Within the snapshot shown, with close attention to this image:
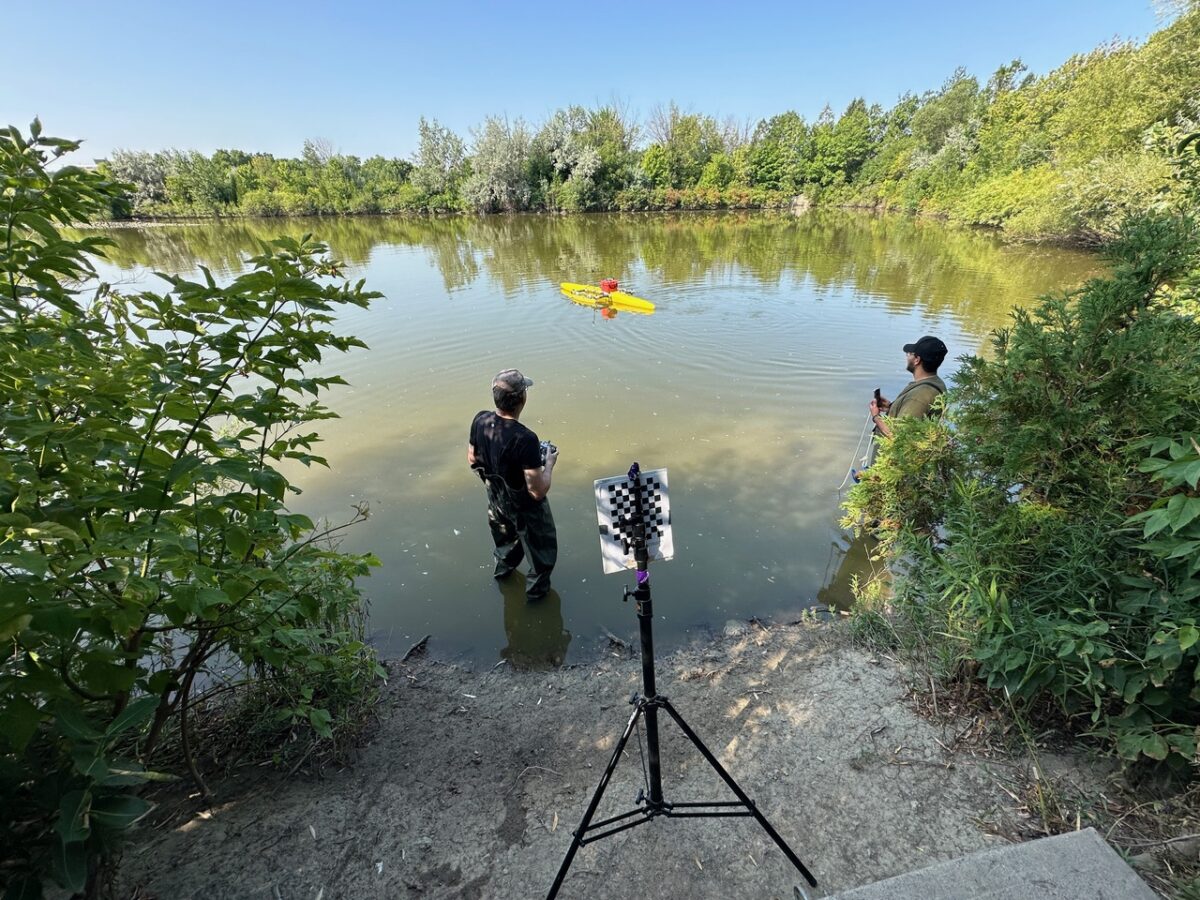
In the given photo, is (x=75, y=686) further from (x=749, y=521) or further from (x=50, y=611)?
(x=749, y=521)

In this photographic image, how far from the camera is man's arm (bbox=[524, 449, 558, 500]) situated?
3.72 m

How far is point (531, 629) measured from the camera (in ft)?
14.0

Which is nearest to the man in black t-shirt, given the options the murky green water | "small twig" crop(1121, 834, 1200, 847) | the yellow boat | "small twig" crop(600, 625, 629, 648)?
the murky green water

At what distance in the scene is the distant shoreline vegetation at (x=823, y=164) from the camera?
18781 mm

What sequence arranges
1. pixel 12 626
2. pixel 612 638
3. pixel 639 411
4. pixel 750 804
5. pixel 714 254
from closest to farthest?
pixel 12 626 → pixel 750 804 → pixel 612 638 → pixel 639 411 → pixel 714 254

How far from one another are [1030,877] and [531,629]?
326 centimetres

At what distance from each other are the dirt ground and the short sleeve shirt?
5.10 ft

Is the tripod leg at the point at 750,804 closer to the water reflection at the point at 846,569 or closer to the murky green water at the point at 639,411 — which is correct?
the murky green water at the point at 639,411

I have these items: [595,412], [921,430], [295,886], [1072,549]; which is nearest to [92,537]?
[295,886]

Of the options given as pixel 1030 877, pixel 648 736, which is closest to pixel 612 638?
pixel 648 736

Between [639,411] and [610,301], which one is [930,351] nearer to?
[639,411]

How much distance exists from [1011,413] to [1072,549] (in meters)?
0.72

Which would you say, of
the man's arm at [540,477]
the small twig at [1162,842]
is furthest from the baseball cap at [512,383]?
the small twig at [1162,842]

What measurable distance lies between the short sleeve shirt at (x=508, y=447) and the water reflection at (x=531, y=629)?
1193 millimetres
